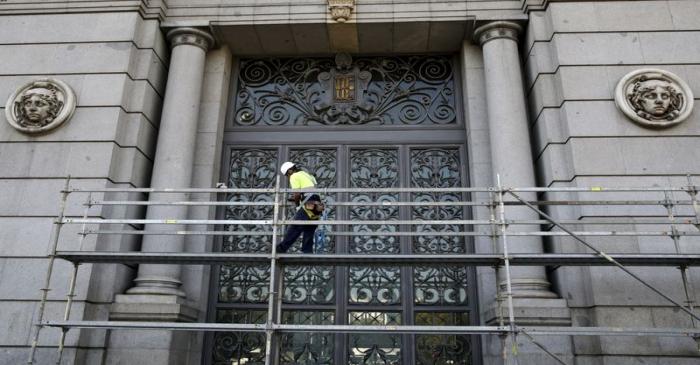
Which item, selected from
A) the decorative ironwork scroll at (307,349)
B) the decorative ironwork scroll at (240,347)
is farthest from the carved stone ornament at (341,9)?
the decorative ironwork scroll at (307,349)

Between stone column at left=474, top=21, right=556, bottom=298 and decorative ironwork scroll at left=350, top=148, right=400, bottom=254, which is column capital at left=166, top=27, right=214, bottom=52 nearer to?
decorative ironwork scroll at left=350, top=148, right=400, bottom=254

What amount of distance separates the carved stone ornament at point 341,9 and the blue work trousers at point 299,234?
15.8ft

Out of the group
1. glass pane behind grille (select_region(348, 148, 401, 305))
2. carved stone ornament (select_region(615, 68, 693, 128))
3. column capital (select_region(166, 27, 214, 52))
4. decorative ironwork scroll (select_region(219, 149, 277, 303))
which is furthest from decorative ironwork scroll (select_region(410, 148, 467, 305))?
column capital (select_region(166, 27, 214, 52))

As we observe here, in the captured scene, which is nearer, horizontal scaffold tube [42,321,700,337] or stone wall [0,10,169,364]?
horizontal scaffold tube [42,321,700,337]

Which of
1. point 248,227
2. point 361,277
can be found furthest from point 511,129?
point 248,227

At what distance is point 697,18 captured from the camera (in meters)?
10.5

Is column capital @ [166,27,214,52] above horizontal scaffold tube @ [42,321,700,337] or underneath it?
above

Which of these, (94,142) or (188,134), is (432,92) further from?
(94,142)

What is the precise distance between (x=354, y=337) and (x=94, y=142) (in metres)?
5.99

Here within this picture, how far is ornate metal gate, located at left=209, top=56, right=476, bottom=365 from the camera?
406 inches

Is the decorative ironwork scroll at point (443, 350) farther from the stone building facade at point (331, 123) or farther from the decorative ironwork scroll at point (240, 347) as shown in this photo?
the decorative ironwork scroll at point (240, 347)

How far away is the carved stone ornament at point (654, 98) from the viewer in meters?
9.71

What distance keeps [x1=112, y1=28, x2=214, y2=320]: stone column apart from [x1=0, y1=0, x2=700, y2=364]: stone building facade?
4 cm

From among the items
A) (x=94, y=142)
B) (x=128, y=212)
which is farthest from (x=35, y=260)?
(x=94, y=142)
